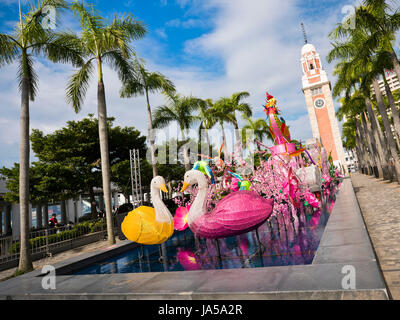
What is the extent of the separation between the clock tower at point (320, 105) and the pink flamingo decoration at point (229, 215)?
1960 inches

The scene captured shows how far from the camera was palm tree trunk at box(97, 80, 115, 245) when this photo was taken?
33.8 ft

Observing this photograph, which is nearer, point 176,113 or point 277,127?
point 277,127

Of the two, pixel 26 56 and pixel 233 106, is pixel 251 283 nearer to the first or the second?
pixel 26 56

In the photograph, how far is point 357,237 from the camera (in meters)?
4.90

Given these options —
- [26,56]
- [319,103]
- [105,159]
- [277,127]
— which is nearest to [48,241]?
[105,159]

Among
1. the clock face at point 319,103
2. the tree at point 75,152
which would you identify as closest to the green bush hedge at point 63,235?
the tree at point 75,152

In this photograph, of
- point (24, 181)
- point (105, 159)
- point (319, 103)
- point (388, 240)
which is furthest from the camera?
point (319, 103)

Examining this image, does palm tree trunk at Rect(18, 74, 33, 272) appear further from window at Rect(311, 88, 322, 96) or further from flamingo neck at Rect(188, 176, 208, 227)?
window at Rect(311, 88, 322, 96)

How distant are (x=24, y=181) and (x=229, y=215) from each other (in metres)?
7.39

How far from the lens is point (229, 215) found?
493cm

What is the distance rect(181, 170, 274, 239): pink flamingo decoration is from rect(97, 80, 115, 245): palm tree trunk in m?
6.29

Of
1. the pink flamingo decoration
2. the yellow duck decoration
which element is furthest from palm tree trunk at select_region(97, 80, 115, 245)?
the pink flamingo decoration
